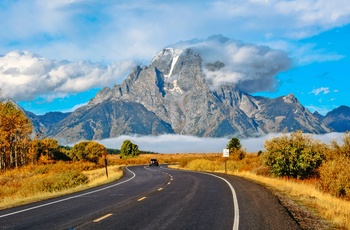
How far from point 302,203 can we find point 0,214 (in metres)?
11.6

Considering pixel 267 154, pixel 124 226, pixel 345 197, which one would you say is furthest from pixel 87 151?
pixel 124 226

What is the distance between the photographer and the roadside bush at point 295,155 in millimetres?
29734

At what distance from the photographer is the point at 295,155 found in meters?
30.1

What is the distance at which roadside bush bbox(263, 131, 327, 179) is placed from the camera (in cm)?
2973

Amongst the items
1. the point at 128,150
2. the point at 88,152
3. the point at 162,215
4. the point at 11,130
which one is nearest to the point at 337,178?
the point at 162,215

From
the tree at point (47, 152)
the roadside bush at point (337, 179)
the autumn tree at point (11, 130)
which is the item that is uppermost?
the autumn tree at point (11, 130)

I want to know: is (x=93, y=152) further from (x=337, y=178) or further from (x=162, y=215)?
(x=162, y=215)

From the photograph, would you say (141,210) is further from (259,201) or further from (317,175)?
(317,175)

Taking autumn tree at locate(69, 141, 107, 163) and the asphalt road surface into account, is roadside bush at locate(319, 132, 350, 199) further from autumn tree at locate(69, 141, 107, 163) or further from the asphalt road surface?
autumn tree at locate(69, 141, 107, 163)

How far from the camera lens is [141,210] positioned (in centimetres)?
1357

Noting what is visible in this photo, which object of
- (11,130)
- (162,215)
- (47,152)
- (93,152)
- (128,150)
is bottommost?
(128,150)

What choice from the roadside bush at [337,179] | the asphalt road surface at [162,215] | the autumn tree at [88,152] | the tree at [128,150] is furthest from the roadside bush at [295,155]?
the tree at [128,150]

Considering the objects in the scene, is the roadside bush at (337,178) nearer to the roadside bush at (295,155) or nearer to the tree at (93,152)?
the roadside bush at (295,155)

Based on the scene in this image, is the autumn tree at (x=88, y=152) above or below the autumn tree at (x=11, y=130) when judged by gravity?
below
